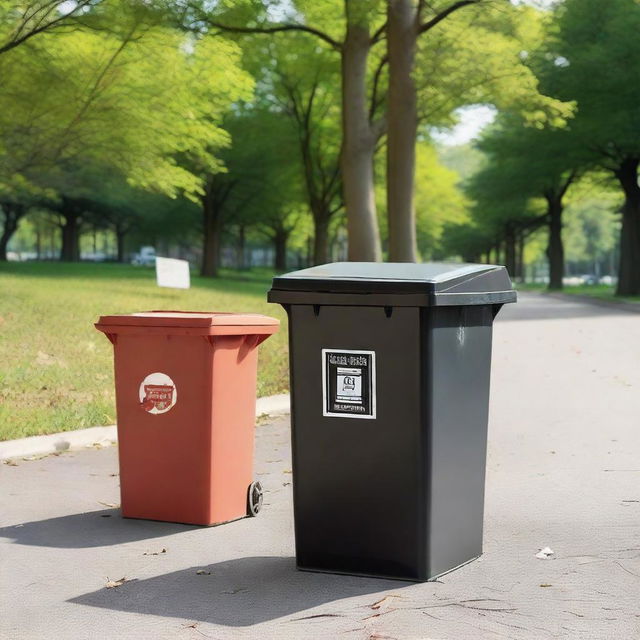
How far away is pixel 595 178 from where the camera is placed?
48.2 metres

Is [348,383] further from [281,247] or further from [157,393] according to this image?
[281,247]

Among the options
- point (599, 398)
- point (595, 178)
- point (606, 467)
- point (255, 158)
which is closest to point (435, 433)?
point (606, 467)

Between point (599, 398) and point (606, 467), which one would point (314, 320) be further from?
point (599, 398)

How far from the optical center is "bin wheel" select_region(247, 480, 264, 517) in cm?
604

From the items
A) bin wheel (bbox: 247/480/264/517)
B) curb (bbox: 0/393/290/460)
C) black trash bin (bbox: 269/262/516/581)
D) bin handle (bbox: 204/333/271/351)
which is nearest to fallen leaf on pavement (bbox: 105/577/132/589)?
black trash bin (bbox: 269/262/516/581)

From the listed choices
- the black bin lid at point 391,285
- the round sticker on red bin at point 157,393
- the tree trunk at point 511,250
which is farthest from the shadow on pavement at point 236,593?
the tree trunk at point 511,250

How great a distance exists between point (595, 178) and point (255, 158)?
15.5m

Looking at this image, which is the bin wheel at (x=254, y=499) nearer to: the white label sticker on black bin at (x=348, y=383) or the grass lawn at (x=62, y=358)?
the white label sticker on black bin at (x=348, y=383)

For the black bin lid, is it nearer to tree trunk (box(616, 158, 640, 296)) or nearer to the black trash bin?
the black trash bin

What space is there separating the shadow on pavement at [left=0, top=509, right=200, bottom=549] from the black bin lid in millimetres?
1667

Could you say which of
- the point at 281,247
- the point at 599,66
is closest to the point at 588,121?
the point at 599,66

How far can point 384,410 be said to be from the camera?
183 inches

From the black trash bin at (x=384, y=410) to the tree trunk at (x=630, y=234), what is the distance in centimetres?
3702

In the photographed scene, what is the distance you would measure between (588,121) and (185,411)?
3323 centimetres
